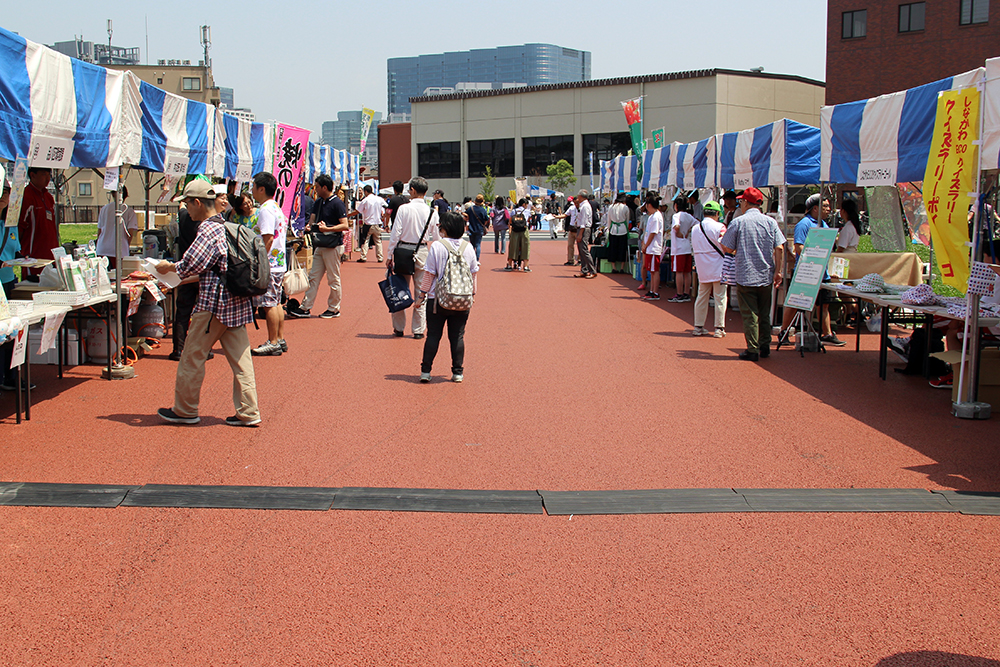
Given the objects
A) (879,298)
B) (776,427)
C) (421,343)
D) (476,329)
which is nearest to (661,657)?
(776,427)

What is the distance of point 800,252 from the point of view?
11422 mm

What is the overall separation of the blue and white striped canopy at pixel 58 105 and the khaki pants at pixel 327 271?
4380mm

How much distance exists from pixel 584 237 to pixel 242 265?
16069 mm

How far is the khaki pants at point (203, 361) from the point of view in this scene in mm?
6699

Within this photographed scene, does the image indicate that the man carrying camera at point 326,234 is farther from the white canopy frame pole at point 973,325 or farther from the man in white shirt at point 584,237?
the man in white shirt at point 584,237

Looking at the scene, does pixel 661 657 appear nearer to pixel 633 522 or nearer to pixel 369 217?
pixel 633 522

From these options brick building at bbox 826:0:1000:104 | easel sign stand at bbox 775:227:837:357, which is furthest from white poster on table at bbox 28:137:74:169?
brick building at bbox 826:0:1000:104

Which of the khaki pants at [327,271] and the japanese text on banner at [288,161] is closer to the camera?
the khaki pants at [327,271]

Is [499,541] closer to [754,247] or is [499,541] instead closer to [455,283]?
[455,283]

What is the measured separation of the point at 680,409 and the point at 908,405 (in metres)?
2.14

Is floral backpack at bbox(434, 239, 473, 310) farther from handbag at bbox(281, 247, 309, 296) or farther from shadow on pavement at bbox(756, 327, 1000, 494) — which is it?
handbag at bbox(281, 247, 309, 296)

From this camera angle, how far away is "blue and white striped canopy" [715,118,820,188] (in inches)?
464

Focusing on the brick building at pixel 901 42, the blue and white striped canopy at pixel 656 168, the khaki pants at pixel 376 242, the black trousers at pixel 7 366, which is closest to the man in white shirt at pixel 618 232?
the blue and white striped canopy at pixel 656 168

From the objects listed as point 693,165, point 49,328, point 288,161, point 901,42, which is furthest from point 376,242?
point 901,42
